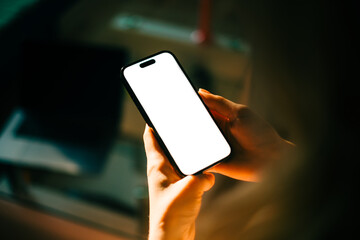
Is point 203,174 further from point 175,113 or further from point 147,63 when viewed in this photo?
point 147,63

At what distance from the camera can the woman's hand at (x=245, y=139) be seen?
2.01 ft

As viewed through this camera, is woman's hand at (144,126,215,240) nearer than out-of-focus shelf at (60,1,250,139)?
Yes

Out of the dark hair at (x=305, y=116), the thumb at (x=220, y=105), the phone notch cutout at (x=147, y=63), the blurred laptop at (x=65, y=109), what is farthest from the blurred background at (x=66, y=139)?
the phone notch cutout at (x=147, y=63)

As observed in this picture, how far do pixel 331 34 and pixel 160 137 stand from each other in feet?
1.34

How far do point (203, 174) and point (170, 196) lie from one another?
0.07m

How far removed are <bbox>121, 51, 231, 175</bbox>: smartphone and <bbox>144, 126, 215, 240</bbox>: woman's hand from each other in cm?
2

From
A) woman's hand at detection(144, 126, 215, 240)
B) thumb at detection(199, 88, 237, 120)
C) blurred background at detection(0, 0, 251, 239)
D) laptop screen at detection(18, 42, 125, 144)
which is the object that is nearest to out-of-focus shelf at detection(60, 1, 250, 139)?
blurred background at detection(0, 0, 251, 239)

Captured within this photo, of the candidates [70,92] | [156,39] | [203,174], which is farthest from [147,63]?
[156,39]

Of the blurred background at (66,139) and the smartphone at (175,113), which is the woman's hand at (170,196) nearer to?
the smartphone at (175,113)

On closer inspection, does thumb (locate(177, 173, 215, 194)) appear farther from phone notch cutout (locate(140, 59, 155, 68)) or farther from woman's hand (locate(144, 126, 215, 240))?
phone notch cutout (locate(140, 59, 155, 68))

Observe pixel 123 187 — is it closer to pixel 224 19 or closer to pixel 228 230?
pixel 228 230

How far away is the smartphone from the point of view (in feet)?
1.81

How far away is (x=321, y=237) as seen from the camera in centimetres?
32

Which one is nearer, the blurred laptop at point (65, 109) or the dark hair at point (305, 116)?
the dark hair at point (305, 116)
